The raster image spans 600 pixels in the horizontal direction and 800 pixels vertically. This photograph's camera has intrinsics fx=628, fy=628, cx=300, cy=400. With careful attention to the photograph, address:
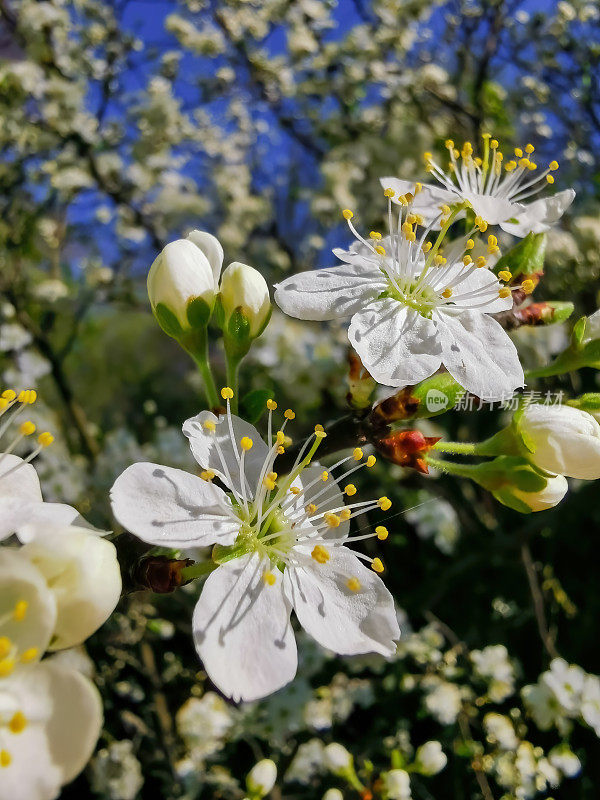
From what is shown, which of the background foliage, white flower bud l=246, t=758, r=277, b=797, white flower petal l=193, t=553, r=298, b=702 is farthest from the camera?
the background foliage

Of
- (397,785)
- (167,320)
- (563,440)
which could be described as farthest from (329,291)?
(397,785)

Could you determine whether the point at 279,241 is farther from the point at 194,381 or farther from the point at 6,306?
the point at 6,306

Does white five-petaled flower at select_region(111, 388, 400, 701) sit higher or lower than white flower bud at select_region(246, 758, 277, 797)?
higher

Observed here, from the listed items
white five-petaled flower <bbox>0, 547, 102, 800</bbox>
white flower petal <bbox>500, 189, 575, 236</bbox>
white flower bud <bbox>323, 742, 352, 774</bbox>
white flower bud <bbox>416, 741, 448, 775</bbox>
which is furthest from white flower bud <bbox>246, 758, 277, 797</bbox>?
white flower petal <bbox>500, 189, 575, 236</bbox>

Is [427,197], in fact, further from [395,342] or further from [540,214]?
[395,342]

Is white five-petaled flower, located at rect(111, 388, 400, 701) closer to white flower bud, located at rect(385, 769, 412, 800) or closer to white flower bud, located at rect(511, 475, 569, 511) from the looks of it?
white flower bud, located at rect(511, 475, 569, 511)

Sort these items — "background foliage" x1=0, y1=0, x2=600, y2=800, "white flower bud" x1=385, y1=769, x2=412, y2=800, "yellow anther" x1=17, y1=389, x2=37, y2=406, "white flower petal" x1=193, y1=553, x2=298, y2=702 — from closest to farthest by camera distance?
"white flower petal" x1=193, y1=553, x2=298, y2=702
"yellow anther" x1=17, y1=389, x2=37, y2=406
"white flower bud" x1=385, y1=769, x2=412, y2=800
"background foliage" x1=0, y1=0, x2=600, y2=800
